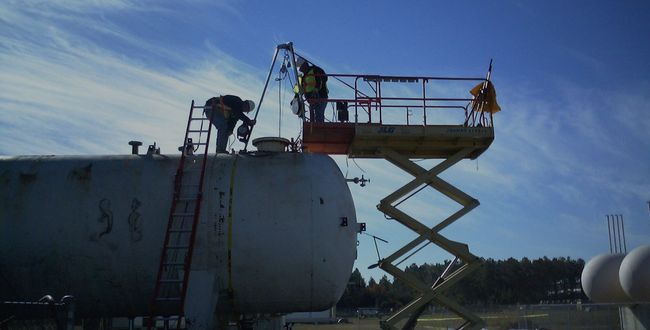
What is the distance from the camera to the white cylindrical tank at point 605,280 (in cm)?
2164

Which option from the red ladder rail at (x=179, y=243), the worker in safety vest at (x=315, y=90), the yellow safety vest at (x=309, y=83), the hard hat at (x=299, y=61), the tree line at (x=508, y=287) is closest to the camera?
the red ladder rail at (x=179, y=243)

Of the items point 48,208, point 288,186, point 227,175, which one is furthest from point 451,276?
point 48,208

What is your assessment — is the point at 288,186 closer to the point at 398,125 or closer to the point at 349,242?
the point at 349,242

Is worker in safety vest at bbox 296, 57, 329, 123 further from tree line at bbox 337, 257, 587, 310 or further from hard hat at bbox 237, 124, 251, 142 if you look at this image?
tree line at bbox 337, 257, 587, 310

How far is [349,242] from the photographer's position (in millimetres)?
10883

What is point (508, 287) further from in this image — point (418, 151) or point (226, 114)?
point (226, 114)

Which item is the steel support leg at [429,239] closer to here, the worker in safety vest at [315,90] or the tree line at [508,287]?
the worker in safety vest at [315,90]

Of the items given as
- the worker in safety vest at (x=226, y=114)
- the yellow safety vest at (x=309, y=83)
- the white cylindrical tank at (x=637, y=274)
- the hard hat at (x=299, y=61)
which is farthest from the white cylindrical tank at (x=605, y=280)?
the worker in safety vest at (x=226, y=114)

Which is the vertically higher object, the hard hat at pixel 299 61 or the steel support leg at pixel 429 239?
the hard hat at pixel 299 61

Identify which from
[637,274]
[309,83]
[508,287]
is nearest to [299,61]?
[309,83]

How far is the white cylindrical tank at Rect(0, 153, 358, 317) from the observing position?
33.8 ft

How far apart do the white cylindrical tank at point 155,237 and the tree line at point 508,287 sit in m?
65.2

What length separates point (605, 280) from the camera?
71.6 ft

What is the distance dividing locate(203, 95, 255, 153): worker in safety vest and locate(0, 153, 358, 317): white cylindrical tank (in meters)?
1.28
